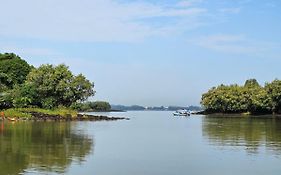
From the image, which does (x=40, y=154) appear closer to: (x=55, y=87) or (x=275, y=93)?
(x=55, y=87)

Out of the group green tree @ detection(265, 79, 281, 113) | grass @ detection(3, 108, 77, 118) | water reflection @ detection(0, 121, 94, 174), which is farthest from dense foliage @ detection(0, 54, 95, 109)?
green tree @ detection(265, 79, 281, 113)

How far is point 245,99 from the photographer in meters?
119

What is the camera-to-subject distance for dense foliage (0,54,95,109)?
72750mm

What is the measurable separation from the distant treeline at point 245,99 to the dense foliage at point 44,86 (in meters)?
45.0

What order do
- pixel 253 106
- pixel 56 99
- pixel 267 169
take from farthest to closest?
pixel 253 106
pixel 56 99
pixel 267 169

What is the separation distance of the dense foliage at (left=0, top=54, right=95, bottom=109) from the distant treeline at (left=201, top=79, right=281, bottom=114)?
44960 mm

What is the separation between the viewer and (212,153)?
86.9 ft

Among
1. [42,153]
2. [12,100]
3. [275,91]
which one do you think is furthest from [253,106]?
[42,153]

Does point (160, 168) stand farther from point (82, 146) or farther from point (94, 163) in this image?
point (82, 146)

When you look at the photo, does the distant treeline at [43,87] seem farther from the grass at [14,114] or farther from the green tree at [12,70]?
the grass at [14,114]

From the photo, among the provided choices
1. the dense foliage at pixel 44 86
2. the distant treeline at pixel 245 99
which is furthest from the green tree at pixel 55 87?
the distant treeline at pixel 245 99

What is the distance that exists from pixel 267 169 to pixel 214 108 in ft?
367

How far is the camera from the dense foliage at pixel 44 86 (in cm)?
7275

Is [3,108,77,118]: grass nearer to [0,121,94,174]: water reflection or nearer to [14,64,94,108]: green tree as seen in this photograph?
[14,64,94,108]: green tree
